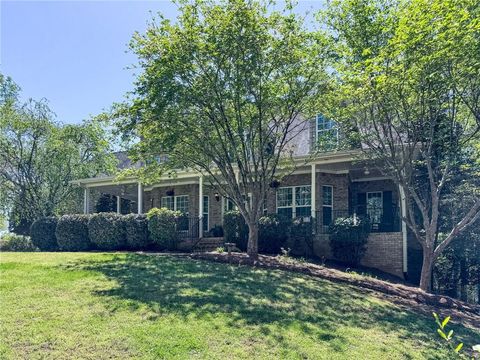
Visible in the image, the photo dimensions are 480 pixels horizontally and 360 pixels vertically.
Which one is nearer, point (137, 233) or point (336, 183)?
point (137, 233)

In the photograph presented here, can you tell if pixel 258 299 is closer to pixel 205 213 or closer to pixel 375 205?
pixel 375 205

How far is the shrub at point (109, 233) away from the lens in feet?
57.8

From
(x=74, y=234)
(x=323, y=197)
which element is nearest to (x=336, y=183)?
(x=323, y=197)

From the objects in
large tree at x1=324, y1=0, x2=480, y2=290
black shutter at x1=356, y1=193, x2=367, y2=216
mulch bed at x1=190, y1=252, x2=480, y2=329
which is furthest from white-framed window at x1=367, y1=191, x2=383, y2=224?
mulch bed at x1=190, y1=252, x2=480, y2=329

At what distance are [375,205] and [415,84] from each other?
29.0 feet

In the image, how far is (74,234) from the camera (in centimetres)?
1817

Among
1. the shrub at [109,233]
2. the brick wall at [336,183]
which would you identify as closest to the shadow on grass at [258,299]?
the shrub at [109,233]

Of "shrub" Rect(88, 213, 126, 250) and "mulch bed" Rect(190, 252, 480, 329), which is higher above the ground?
"shrub" Rect(88, 213, 126, 250)

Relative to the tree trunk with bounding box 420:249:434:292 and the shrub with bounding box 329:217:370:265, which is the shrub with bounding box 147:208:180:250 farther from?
the tree trunk with bounding box 420:249:434:292

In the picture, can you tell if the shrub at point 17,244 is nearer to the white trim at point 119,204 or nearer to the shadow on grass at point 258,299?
the white trim at point 119,204

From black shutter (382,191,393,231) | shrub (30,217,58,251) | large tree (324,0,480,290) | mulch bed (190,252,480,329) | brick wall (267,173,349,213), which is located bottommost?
mulch bed (190,252,480,329)

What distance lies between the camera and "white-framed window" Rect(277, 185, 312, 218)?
18.6 meters

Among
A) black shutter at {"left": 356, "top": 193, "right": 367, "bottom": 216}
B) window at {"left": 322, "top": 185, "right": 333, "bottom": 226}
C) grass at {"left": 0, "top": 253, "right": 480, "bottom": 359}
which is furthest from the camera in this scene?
black shutter at {"left": 356, "top": 193, "right": 367, "bottom": 216}

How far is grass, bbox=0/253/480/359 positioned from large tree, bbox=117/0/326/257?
3.75 m
